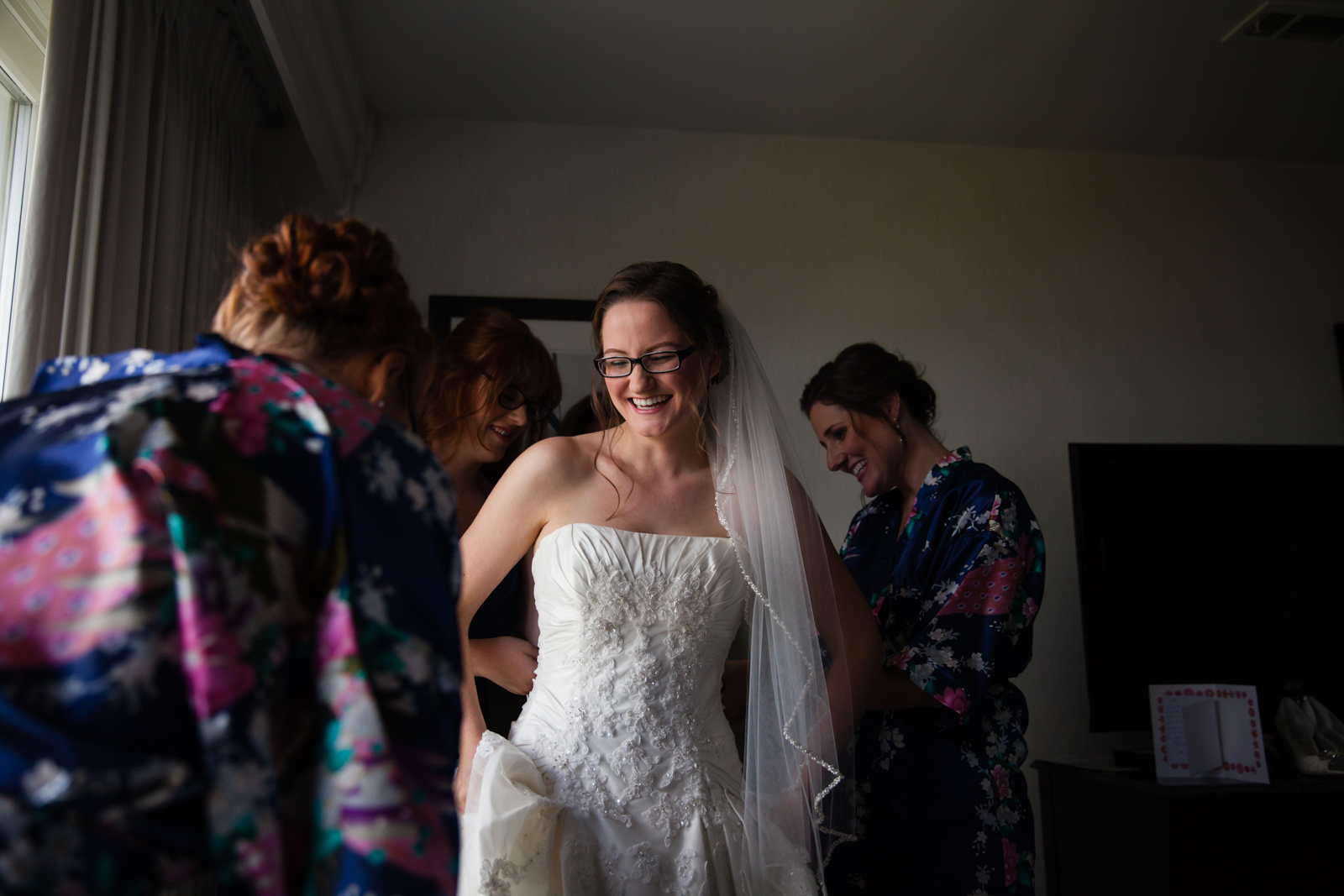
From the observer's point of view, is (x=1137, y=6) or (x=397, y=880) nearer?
(x=397, y=880)

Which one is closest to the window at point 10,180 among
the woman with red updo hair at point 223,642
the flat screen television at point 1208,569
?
the woman with red updo hair at point 223,642

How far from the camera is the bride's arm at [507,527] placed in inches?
62.9

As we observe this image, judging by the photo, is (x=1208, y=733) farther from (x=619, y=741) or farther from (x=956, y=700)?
(x=619, y=741)

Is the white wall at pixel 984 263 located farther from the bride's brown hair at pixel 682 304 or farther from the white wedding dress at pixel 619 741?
the white wedding dress at pixel 619 741

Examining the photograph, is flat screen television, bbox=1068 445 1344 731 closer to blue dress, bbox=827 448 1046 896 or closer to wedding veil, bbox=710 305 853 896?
blue dress, bbox=827 448 1046 896

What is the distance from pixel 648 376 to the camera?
1.63 meters

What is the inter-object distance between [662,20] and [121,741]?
2462mm

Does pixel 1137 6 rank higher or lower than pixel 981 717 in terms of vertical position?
higher

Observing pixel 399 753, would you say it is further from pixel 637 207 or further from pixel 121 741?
pixel 637 207

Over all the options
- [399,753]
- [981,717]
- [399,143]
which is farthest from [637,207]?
[399,753]

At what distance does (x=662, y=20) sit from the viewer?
2613 millimetres

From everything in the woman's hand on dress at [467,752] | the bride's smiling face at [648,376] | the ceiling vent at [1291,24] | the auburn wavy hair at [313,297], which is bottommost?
the woman's hand on dress at [467,752]

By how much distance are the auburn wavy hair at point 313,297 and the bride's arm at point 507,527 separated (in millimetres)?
757

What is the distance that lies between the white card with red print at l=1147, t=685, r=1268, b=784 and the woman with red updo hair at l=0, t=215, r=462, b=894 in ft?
7.88
